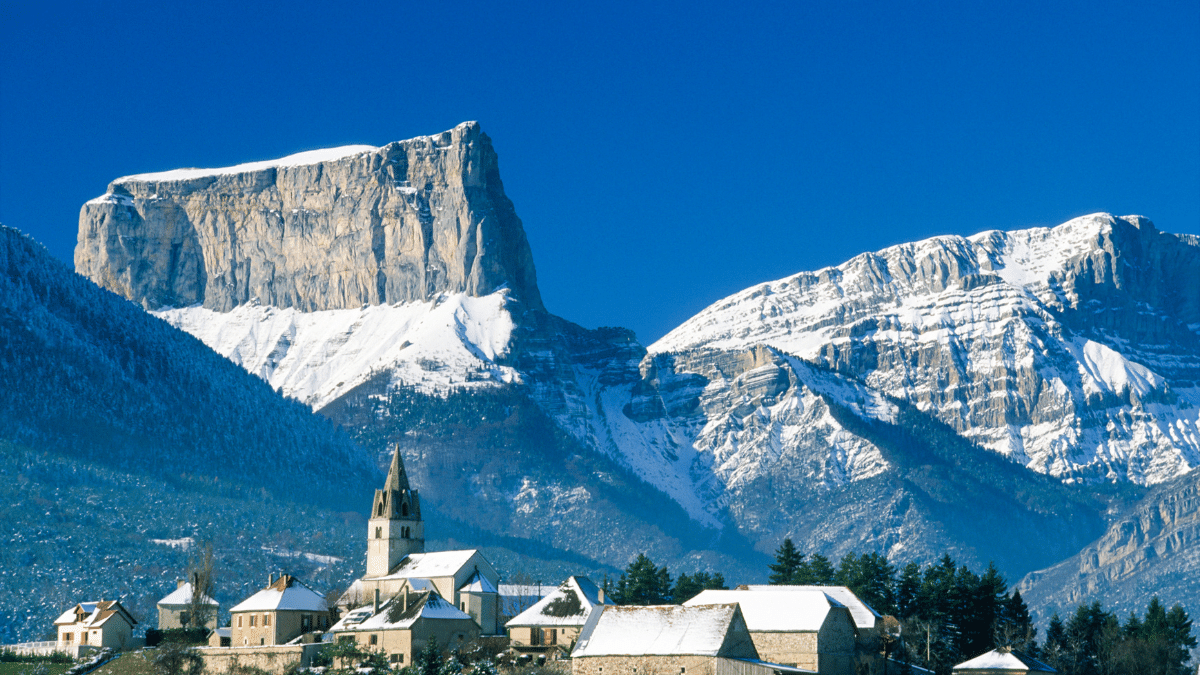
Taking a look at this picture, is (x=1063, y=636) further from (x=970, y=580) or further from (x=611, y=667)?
(x=611, y=667)

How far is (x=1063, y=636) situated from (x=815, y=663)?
117 ft

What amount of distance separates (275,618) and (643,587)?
113 feet

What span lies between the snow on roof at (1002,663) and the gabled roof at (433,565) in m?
42.5

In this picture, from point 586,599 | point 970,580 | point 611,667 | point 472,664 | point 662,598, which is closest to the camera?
point 611,667

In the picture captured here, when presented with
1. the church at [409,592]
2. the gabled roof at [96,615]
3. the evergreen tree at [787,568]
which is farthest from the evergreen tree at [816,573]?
the gabled roof at [96,615]

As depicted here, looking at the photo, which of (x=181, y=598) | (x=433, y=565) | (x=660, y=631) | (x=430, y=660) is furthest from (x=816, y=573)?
(x=181, y=598)

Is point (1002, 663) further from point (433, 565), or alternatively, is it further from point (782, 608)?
point (433, 565)

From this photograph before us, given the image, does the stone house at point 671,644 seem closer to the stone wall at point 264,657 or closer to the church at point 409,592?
the church at point 409,592

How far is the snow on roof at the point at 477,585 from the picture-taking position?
487ft

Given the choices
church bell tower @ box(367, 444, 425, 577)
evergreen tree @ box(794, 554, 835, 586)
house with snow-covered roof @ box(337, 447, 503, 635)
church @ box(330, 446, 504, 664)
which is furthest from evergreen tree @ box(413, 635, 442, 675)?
evergreen tree @ box(794, 554, 835, 586)

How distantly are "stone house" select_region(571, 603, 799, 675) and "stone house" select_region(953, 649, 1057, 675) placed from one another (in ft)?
50.2

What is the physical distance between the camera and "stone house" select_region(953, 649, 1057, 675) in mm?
127750

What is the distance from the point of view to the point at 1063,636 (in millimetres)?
151625

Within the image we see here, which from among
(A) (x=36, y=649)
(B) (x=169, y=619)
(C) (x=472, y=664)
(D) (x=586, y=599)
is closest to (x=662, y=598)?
(D) (x=586, y=599)
